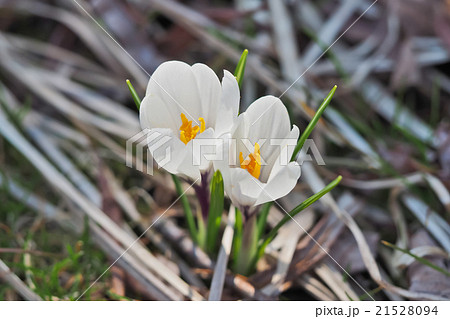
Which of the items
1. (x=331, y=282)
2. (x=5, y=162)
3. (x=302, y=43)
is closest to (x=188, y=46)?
(x=302, y=43)

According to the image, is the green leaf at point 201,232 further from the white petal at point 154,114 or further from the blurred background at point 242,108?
the white petal at point 154,114

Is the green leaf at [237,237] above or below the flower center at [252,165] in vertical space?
below

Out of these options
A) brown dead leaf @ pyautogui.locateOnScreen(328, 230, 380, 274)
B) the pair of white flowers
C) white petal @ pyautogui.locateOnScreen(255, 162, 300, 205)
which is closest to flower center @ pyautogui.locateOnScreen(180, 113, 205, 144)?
the pair of white flowers

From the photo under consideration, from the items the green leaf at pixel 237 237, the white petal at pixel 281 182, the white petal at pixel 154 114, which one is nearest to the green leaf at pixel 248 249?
the green leaf at pixel 237 237

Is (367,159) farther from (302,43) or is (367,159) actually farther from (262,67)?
(302,43)

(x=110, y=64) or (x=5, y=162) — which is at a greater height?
(x=110, y=64)

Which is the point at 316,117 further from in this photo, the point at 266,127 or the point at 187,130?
the point at 187,130

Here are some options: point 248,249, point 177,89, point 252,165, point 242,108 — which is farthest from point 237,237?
point 242,108

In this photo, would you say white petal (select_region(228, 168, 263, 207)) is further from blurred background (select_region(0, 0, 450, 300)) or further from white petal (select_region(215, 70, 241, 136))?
blurred background (select_region(0, 0, 450, 300))
